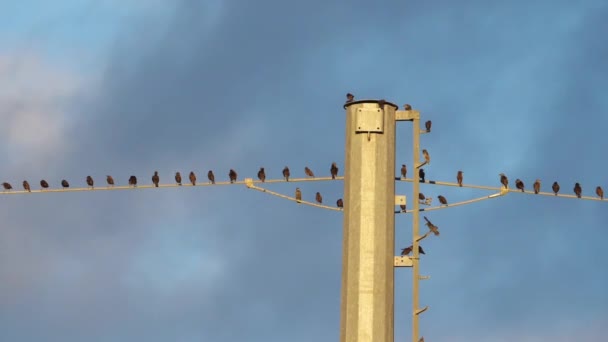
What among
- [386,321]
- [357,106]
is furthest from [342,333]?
[357,106]

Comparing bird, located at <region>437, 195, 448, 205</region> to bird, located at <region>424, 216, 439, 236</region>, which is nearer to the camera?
bird, located at <region>424, 216, 439, 236</region>

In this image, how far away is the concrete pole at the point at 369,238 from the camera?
30.5 m

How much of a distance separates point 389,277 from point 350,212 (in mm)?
1618

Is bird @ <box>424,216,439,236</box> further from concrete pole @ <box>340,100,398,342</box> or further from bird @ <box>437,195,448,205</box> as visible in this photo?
bird @ <box>437,195,448,205</box>

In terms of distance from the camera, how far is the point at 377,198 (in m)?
30.6

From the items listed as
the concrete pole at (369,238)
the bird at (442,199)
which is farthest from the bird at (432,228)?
the bird at (442,199)

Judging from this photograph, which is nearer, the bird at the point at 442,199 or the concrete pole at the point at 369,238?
the concrete pole at the point at 369,238

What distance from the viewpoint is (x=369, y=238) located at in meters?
30.5

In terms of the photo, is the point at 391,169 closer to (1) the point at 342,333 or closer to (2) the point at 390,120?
(2) the point at 390,120

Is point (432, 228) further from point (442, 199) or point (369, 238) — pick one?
point (442, 199)

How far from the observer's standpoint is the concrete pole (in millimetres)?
30453

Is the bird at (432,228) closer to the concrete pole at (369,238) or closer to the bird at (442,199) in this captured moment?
the concrete pole at (369,238)

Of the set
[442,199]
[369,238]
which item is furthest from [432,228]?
[442,199]

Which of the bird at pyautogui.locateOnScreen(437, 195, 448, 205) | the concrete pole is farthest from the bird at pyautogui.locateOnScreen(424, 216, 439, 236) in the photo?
the bird at pyautogui.locateOnScreen(437, 195, 448, 205)
